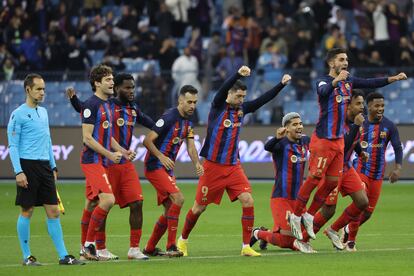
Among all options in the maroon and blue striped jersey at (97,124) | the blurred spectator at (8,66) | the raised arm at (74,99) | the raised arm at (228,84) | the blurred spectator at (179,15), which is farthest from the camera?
the blurred spectator at (179,15)

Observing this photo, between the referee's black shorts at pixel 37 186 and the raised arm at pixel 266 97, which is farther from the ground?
the raised arm at pixel 266 97

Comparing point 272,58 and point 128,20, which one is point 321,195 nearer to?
point 272,58

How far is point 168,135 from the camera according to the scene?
15.0 m

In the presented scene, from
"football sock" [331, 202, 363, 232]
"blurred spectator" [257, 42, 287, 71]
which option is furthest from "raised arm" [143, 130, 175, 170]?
"blurred spectator" [257, 42, 287, 71]

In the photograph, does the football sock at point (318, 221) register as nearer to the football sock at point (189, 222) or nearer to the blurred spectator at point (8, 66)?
the football sock at point (189, 222)

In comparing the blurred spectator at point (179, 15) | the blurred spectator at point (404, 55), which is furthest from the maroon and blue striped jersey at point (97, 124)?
the blurred spectator at point (179, 15)

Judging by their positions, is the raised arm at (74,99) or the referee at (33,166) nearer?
the referee at (33,166)

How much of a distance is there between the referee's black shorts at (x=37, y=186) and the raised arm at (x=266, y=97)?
2879 mm

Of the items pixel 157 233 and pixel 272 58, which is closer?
pixel 157 233

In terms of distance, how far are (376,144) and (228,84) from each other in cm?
302

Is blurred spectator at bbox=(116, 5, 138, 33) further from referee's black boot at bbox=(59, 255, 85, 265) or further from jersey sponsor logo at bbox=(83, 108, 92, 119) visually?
referee's black boot at bbox=(59, 255, 85, 265)

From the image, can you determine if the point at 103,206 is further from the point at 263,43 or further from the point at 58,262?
the point at 263,43

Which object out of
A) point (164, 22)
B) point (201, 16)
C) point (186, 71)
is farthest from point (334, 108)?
point (201, 16)

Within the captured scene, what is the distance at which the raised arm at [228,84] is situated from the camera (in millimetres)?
14023
